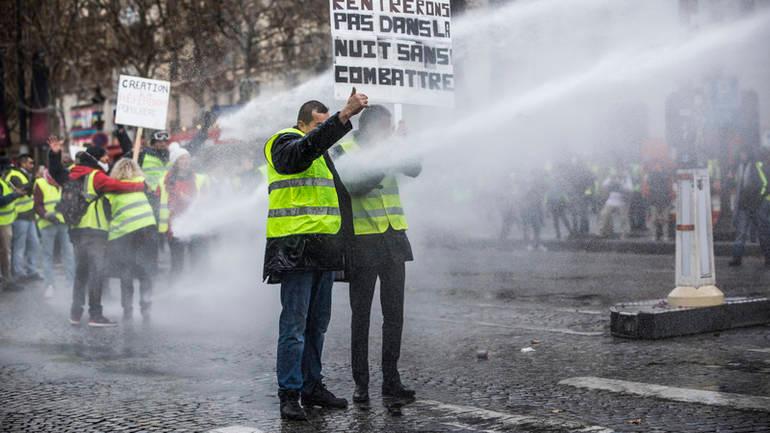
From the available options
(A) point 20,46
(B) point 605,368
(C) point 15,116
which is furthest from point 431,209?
(B) point 605,368

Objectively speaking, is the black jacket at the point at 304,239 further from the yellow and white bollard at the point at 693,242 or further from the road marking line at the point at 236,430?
the yellow and white bollard at the point at 693,242

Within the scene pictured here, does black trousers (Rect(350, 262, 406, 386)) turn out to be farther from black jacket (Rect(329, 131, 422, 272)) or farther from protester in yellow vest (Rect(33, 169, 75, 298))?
protester in yellow vest (Rect(33, 169, 75, 298))

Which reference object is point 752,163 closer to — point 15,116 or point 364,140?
point 364,140

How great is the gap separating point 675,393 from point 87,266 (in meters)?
7.28

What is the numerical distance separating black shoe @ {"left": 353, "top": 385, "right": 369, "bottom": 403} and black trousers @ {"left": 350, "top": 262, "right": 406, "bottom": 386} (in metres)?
0.03

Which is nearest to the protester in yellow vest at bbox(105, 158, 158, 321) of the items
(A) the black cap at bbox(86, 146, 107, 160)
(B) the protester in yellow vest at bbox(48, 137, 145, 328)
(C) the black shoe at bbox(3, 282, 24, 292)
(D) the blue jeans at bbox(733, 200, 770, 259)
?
(B) the protester in yellow vest at bbox(48, 137, 145, 328)

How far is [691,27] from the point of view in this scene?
17594mm

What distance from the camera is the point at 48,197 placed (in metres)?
16.9

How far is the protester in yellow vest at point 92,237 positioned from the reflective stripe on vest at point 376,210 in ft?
17.4

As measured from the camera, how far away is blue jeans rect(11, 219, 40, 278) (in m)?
18.0

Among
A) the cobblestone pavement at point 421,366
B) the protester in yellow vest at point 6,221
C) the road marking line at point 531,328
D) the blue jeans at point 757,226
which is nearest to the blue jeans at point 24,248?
the protester in yellow vest at point 6,221

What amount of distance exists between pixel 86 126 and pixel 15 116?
15.5 meters

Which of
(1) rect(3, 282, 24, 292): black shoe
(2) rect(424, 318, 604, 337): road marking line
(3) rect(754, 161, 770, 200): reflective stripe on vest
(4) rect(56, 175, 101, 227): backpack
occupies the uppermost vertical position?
(3) rect(754, 161, 770, 200): reflective stripe on vest

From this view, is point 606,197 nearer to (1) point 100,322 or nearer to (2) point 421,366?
(1) point 100,322
